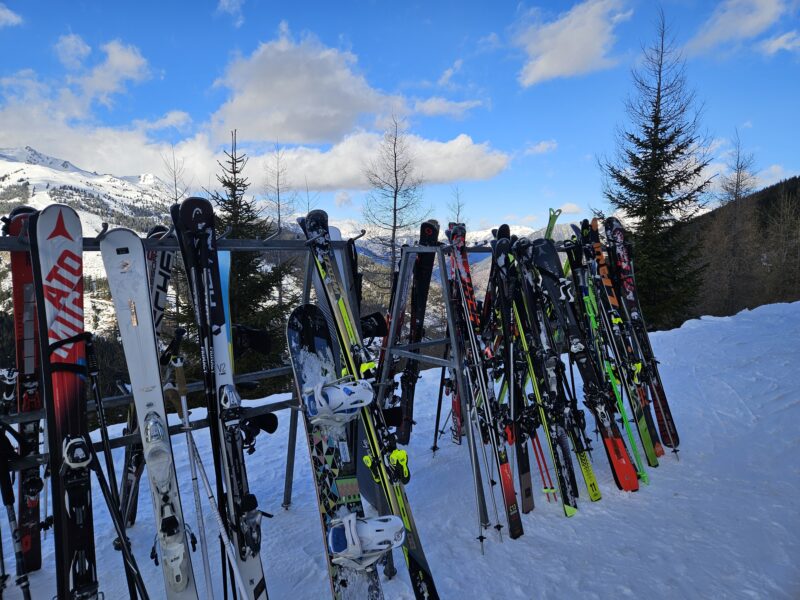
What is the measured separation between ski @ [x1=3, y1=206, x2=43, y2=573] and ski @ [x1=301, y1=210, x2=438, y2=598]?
1.77 metres

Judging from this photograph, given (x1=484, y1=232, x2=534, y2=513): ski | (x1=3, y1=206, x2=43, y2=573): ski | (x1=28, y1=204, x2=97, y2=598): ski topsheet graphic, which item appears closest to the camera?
(x1=28, y1=204, x2=97, y2=598): ski topsheet graphic

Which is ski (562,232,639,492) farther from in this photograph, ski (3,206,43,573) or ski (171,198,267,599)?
ski (3,206,43,573)

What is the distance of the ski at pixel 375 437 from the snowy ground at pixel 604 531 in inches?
14.7

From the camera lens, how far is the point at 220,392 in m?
2.42

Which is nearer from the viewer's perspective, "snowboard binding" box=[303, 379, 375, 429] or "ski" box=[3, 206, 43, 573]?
"snowboard binding" box=[303, 379, 375, 429]

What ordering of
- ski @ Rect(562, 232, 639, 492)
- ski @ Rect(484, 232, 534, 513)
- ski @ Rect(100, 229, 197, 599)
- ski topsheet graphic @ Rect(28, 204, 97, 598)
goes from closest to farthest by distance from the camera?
ski topsheet graphic @ Rect(28, 204, 97, 598) → ski @ Rect(100, 229, 197, 599) → ski @ Rect(484, 232, 534, 513) → ski @ Rect(562, 232, 639, 492)

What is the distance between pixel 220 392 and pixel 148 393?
1.25ft

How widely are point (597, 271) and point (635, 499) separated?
7.15ft

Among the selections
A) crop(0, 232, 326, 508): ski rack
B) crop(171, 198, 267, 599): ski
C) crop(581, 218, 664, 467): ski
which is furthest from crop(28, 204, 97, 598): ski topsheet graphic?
crop(581, 218, 664, 467): ski

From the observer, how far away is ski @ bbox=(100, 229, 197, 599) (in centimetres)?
217

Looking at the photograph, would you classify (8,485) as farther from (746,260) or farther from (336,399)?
(746,260)

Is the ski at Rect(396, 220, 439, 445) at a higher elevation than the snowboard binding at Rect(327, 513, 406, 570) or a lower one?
higher

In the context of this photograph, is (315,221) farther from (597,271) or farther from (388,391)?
(597,271)

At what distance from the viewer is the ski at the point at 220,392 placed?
2.30m
